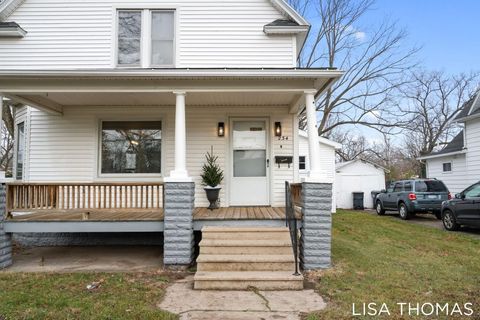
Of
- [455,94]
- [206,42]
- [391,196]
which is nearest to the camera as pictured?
[206,42]

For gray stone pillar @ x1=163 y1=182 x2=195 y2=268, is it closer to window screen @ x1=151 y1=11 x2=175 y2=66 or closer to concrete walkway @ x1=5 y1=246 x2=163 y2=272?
concrete walkway @ x1=5 y1=246 x2=163 y2=272

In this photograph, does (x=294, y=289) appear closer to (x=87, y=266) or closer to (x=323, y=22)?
(x=87, y=266)

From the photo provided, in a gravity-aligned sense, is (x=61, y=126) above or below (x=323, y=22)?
below

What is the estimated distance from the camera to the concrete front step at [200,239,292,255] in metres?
5.50

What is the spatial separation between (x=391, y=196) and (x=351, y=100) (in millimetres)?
8766

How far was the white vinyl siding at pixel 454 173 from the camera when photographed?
1400cm

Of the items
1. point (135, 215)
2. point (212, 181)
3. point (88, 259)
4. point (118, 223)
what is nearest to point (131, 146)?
point (135, 215)

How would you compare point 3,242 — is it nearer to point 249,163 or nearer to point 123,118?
point 123,118

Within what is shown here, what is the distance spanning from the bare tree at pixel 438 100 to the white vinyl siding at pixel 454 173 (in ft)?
41.8

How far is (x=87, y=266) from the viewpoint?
20.0ft

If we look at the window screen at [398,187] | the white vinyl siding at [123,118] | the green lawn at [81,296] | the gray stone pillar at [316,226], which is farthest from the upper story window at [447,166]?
the green lawn at [81,296]

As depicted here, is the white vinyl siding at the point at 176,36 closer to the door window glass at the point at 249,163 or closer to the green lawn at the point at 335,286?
the door window glass at the point at 249,163

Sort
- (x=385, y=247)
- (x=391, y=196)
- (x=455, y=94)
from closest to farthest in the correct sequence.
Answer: (x=385, y=247) → (x=391, y=196) → (x=455, y=94)

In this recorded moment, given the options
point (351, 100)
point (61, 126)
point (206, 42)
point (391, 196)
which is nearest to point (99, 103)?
point (61, 126)
